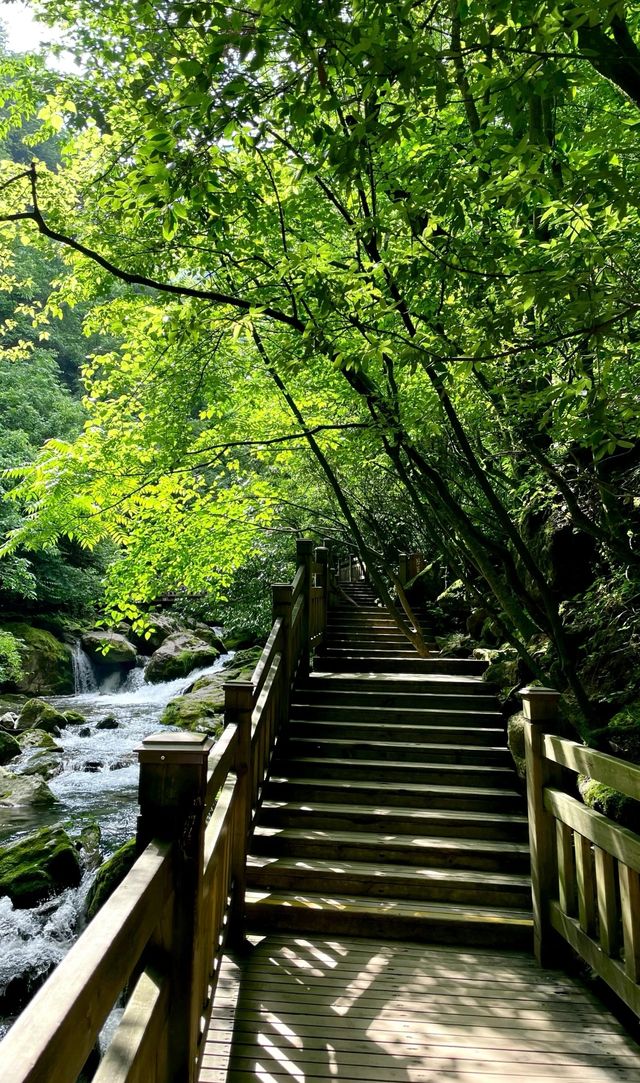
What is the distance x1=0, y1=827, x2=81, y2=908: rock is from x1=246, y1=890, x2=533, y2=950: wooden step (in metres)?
3.12

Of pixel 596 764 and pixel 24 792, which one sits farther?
pixel 24 792

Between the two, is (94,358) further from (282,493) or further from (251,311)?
(282,493)

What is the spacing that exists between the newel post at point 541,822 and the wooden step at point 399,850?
2.64ft

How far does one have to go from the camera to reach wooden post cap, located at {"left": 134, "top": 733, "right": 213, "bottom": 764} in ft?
5.90

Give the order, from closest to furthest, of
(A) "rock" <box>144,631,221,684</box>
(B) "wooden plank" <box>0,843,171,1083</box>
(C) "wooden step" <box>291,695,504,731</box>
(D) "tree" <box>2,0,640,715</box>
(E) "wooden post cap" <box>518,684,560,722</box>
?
1. (B) "wooden plank" <box>0,843,171,1083</box>
2. (D) "tree" <box>2,0,640,715</box>
3. (E) "wooden post cap" <box>518,684,560,722</box>
4. (C) "wooden step" <box>291,695,504,731</box>
5. (A) "rock" <box>144,631,221,684</box>

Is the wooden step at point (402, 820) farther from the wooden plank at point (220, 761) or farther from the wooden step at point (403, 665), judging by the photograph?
the wooden step at point (403, 665)

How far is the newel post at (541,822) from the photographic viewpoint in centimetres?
363

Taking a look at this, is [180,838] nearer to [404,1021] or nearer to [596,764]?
[596,764]

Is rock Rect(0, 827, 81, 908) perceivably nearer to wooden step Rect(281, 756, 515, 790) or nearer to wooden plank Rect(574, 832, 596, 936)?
wooden step Rect(281, 756, 515, 790)

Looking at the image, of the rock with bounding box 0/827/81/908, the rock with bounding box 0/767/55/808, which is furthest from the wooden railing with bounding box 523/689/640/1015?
the rock with bounding box 0/767/55/808

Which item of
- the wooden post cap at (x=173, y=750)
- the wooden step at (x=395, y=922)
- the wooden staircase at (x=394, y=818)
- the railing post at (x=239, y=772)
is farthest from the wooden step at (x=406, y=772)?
the wooden post cap at (x=173, y=750)

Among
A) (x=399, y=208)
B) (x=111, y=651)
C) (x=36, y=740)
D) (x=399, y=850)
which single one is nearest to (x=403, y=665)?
(x=399, y=850)

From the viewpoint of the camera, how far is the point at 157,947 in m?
1.84

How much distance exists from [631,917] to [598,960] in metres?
0.60
